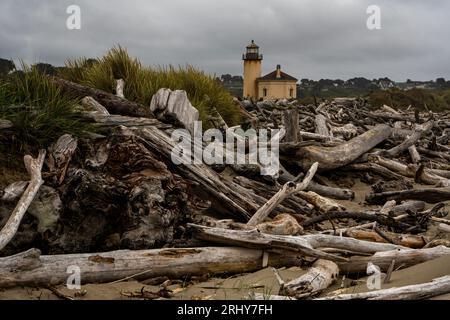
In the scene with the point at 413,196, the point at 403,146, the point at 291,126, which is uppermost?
the point at 291,126

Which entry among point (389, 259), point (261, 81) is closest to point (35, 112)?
point (389, 259)

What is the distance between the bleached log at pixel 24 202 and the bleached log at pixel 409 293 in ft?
8.03

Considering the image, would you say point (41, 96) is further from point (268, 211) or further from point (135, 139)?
point (268, 211)

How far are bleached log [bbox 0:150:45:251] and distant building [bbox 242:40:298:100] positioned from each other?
24559mm

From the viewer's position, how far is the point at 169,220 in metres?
5.21

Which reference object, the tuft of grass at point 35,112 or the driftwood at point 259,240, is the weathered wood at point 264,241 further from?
the tuft of grass at point 35,112

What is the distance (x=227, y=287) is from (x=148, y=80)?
590 centimetres

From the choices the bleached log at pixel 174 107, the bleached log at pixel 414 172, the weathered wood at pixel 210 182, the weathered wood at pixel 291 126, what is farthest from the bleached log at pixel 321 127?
the weathered wood at pixel 210 182

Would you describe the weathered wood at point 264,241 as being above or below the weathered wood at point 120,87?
below

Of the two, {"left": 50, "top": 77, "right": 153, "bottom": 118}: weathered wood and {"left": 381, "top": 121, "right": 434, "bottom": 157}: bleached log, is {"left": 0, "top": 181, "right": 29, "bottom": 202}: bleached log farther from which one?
{"left": 381, "top": 121, "right": 434, "bottom": 157}: bleached log

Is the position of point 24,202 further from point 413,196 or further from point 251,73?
point 251,73

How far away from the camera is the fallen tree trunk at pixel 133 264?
416 centimetres

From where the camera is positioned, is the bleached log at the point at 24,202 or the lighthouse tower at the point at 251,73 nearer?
the bleached log at the point at 24,202
